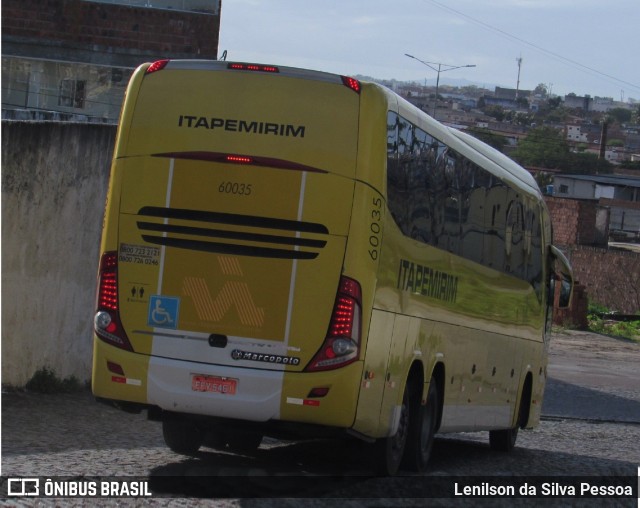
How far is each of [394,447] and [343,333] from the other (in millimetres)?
1946

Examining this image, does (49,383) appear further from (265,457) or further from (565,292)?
(565,292)

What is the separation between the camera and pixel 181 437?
39.8ft

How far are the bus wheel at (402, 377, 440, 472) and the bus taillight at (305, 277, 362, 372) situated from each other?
2.21m

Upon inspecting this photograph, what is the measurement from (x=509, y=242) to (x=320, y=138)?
573 centimetres

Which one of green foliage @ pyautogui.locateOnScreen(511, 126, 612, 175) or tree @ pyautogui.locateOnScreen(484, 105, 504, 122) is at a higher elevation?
tree @ pyautogui.locateOnScreen(484, 105, 504, 122)

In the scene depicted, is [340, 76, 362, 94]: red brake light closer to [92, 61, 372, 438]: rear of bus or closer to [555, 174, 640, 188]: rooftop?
[92, 61, 372, 438]: rear of bus

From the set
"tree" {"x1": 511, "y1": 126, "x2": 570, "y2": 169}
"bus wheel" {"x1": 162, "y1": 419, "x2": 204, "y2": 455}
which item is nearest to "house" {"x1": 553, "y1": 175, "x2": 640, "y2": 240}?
"tree" {"x1": 511, "y1": 126, "x2": 570, "y2": 169}

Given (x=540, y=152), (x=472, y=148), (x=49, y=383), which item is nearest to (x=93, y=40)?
→ (x=49, y=383)

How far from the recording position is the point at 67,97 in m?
28.3

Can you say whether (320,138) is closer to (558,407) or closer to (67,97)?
(558,407)

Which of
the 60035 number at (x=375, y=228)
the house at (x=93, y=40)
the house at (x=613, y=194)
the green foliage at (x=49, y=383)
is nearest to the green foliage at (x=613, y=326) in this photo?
the house at (x=93, y=40)

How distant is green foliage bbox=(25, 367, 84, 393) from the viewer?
53.1ft

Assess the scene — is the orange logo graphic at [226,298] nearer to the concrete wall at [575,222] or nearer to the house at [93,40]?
the house at [93,40]

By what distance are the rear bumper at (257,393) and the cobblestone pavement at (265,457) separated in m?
0.64
